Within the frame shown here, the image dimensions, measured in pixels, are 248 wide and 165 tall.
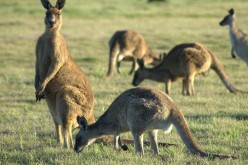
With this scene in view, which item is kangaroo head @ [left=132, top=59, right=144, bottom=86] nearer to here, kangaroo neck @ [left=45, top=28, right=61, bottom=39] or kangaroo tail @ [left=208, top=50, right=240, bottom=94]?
kangaroo tail @ [left=208, top=50, right=240, bottom=94]

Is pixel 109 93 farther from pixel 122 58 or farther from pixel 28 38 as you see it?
pixel 28 38

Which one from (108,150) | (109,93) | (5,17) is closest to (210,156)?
(108,150)

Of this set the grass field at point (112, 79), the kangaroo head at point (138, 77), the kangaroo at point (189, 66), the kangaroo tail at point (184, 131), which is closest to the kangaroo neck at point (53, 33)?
the grass field at point (112, 79)

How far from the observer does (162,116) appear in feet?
22.5

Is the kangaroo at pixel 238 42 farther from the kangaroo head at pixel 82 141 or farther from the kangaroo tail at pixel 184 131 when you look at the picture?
the kangaroo tail at pixel 184 131

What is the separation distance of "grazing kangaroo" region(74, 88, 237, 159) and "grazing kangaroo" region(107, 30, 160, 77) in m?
9.05

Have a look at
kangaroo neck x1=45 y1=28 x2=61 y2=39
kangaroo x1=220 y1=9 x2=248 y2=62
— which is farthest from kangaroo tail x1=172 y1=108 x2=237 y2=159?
kangaroo x1=220 y1=9 x2=248 y2=62

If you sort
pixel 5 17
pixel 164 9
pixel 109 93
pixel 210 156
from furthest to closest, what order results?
1. pixel 164 9
2. pixel 5 17
3. pixel 109 93
4. pixel 210 156

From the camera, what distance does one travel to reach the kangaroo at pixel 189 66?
43.1ft

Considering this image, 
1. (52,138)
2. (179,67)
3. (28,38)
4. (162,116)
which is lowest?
(28,38)

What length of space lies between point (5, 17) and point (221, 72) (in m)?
18.7

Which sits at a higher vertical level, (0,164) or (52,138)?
(0,164)

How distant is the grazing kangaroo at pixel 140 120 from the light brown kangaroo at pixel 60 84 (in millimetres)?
402

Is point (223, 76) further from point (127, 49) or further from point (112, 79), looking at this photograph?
point (127, 49)
